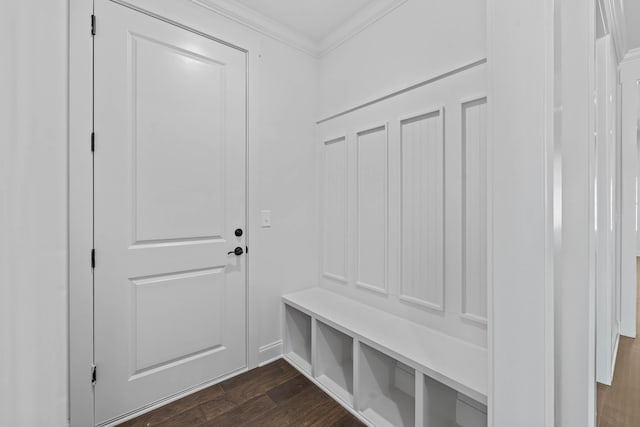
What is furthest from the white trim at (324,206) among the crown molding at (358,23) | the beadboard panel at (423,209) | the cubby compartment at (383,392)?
the crown molding at (358,23)

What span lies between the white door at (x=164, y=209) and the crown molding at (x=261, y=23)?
22 cm

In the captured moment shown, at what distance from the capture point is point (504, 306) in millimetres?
960

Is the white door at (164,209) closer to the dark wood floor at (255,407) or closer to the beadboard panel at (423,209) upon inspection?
the dark wood floor at (255,407)

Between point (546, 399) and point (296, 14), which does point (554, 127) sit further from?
point (296, 14)

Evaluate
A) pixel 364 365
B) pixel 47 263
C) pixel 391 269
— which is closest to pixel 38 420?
pixel 47 263

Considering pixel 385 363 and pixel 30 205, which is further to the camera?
pixel 385 363

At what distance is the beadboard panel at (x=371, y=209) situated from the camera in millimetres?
1926

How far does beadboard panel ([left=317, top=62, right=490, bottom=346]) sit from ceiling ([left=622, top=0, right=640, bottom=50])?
1.51 m

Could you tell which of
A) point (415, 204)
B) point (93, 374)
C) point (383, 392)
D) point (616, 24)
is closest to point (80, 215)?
point (93, 374)

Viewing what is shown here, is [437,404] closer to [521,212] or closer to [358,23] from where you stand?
[521,212]

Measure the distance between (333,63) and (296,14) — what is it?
16.8 inches

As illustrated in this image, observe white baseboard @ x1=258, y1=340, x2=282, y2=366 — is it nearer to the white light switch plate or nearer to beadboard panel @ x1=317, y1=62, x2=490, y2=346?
beadboard panel @ x1=317, y1=62, x2=490, y2=346

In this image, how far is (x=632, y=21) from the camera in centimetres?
204

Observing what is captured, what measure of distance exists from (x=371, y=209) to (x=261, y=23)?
4.99ft
